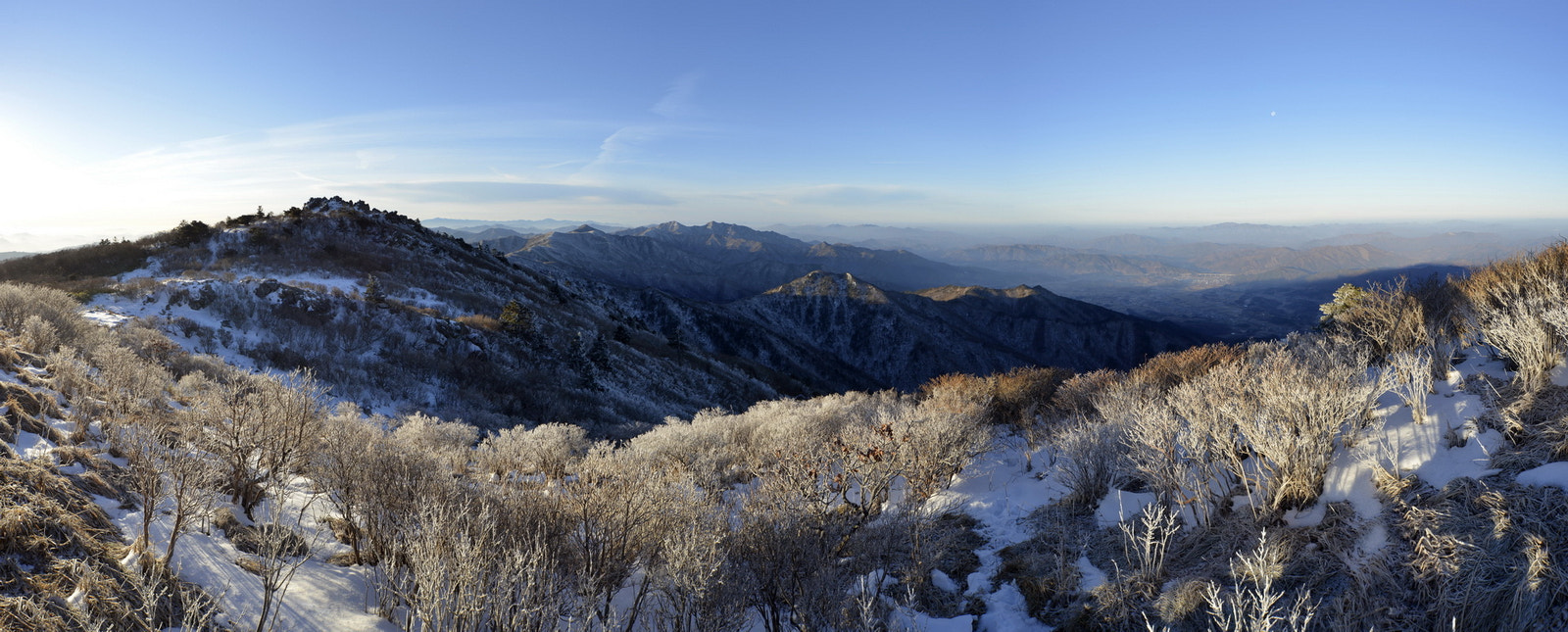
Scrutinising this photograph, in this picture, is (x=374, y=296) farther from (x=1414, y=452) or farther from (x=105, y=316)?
(x=1414, y=452)

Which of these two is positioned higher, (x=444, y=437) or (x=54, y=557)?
(x=54, y=557)

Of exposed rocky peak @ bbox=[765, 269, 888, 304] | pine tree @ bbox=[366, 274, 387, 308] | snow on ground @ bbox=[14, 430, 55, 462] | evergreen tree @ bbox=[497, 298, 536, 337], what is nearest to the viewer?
snow on ground @ bbox=[14, 430, 55, 462]

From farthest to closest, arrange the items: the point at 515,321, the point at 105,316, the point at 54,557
Answer: 1. the point at 515,321
2. the point at 105,316
3. the point at 54,557

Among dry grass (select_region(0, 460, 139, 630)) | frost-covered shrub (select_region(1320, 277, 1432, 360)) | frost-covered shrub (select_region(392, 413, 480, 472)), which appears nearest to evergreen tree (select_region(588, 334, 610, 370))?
frost-covered shrub (select_region(392, 413, 480, 472))

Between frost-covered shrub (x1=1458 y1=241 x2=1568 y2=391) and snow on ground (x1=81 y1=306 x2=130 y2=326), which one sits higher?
frost-covered shrub (x1=1458 y1=241 x2=1568 y2=391)

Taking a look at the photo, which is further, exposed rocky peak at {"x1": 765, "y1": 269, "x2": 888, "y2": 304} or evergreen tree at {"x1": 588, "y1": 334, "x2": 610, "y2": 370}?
exposed rocky peak at {"x1": 765, "y1": 269, "x2": 888, "y2": 304}

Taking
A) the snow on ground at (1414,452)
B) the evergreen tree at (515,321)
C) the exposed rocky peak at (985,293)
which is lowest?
the exposed rocky peak at (985,293)

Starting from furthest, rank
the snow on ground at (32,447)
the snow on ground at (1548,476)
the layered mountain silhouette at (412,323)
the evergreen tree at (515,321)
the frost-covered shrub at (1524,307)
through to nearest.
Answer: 1. the evergreen tree at (515,321)
2. the layered mountain silhouette at (412,323)
3. the snow on ground at (32,447)
4. the frost-covered shrub at (1524,307)
5. the snow on ground at (1548,476)

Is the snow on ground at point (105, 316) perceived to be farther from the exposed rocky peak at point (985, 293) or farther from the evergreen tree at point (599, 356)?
the exposed rocky peak at point (985, 293)

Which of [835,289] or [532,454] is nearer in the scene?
[532,454]

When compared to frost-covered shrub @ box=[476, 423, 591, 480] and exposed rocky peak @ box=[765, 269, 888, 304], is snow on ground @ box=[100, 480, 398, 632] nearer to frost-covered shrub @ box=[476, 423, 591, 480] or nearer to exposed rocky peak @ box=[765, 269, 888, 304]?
frost-covered shrub @ box=[476, 423, 591, 480]

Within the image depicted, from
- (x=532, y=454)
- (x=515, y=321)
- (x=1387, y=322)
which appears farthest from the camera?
(x=515, y=321)

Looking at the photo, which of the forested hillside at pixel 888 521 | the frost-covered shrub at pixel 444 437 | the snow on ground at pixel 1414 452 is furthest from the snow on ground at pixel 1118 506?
the frost-covered shrub at pixel 444 437

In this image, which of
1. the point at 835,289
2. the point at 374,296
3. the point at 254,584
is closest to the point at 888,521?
the point at 254,584
